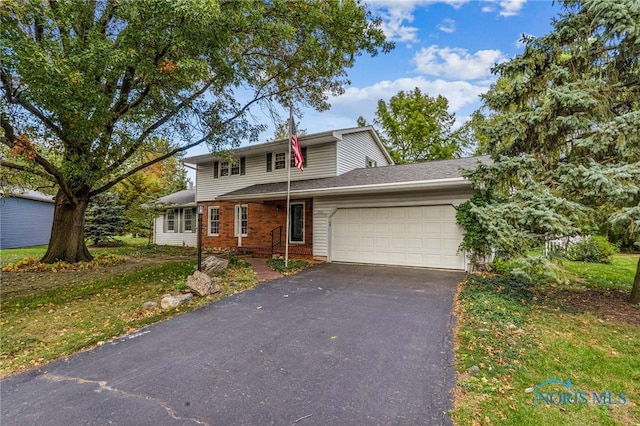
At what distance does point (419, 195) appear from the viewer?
381 inches

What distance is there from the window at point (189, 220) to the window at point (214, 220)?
9.17ft

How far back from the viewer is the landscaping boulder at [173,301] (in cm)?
598

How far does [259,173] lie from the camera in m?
15.0

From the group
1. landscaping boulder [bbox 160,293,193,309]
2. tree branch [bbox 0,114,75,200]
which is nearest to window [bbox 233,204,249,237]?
tree branch [bbox 0,114,75,200]

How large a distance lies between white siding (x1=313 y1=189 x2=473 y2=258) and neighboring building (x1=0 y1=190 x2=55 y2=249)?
670 inches

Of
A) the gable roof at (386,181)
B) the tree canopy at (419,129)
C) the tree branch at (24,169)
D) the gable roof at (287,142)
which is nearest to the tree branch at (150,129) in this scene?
the tree branch at (24,169)

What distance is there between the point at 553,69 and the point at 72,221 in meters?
14.6

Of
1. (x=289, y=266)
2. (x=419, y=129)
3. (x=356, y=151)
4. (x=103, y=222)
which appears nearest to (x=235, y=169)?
(x=356, y=151)

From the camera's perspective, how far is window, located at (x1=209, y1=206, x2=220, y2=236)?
53.5ft

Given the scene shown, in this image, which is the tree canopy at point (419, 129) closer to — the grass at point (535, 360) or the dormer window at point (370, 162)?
the dormer window at point (370, 162)

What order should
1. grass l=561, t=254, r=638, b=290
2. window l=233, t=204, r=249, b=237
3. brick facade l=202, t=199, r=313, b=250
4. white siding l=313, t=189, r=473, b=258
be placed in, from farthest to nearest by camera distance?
window l=233, t=204, r=249, b=237 → brick facade l=202, t=199, r=313, b=250 → white siding l=313, t=189, r=473, b=258 → grass l=561, t=254, r=638, b=290

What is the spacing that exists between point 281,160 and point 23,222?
1781cm

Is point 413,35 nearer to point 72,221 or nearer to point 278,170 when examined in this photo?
point 278,170

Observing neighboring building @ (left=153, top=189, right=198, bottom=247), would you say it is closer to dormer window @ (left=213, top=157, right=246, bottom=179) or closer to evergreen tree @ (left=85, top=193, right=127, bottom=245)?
evergreen tree @ (left=85, top=193, right=127, bottom=245)
